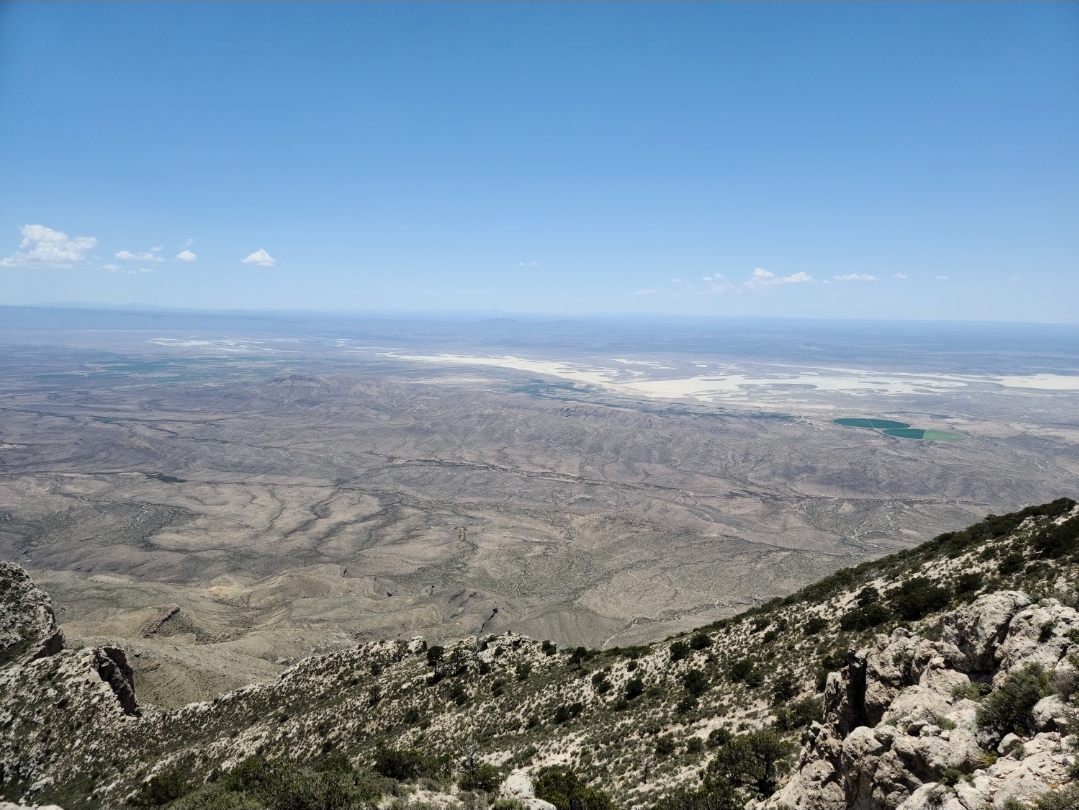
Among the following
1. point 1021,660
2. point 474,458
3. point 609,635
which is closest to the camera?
point 1021,660

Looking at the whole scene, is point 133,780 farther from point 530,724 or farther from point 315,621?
point 315,621

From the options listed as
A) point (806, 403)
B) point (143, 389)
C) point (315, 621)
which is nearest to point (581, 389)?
point (806, 403)

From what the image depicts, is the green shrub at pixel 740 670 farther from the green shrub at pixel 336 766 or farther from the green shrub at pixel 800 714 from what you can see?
the green shrub at pixel 336 766

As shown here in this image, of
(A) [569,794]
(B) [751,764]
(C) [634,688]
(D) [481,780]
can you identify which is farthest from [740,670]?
(D) [481,780]

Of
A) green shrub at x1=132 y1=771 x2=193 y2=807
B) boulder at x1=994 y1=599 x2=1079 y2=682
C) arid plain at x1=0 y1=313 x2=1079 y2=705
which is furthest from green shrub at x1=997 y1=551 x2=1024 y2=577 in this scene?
arid plain at x1=0 y1=313 x2=1079 y2=705

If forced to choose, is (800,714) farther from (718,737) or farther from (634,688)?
(634,688)
